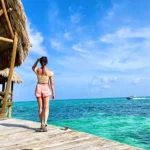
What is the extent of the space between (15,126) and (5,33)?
280cm

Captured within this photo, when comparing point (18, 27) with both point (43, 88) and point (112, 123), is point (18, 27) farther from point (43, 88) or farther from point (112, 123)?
point (112, 123)

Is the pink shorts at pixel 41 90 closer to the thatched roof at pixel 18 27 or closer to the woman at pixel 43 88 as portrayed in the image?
the woman at pixel 43 88

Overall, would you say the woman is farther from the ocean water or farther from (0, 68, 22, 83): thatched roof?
(0, 68, 22, 83): thatched roof

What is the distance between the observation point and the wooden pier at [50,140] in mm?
3877

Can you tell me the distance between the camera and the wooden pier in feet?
12.7

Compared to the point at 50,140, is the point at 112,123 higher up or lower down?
lower down

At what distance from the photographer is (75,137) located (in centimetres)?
452

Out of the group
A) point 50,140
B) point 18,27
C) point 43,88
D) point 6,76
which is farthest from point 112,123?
point 50,140

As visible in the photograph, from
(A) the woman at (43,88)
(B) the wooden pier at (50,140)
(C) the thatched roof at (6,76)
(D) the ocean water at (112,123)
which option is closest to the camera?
(B) the wooden pier at (50,140)

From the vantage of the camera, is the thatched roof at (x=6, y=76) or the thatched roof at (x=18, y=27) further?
the thatched roof at (x=6, y=76)

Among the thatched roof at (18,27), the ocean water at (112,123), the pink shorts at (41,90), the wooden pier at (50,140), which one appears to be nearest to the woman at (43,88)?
the pink shorts at (41,90)

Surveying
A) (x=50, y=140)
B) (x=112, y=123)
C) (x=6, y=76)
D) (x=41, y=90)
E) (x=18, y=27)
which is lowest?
(x=112, y=123)

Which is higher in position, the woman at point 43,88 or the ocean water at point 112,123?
the woman at point 43,88

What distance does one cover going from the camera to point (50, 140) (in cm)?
430
